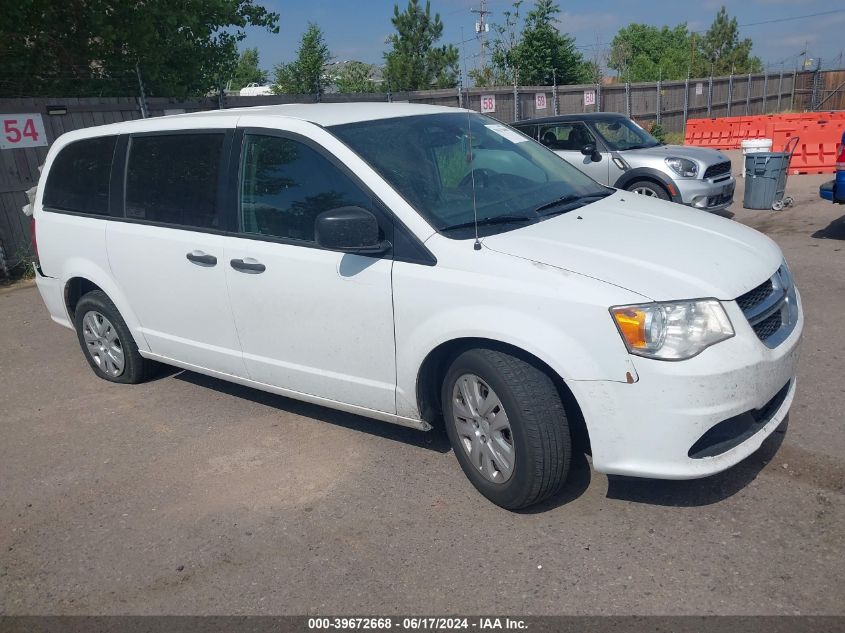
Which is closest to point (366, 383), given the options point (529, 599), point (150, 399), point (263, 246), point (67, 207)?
point (263, 246)

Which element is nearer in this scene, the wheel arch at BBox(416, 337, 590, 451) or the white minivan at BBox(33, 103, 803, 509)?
the white minivan at BBox(33, 103, 803, 509)

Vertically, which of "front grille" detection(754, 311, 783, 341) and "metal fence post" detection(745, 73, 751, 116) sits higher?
"metal fence post" detection(745, 73, 751, 116)

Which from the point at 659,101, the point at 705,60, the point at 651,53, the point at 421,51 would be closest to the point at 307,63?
the point at 421,51

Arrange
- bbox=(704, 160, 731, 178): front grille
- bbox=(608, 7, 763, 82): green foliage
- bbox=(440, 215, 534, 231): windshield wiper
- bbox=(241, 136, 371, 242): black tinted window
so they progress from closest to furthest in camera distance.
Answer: bbox=(440, 215, 534, 231): windshield wiper < bbox=(241, 136, 371, 242): black tinted window < bbox=(704, 160, 731, 178): front grille < bbox=(608, 7, 763, 82): green foliage

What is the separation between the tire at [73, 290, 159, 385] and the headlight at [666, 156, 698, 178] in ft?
24.8

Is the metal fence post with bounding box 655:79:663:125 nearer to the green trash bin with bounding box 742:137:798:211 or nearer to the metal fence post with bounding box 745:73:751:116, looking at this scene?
the metal fence post with bounding box 745:73:751:116

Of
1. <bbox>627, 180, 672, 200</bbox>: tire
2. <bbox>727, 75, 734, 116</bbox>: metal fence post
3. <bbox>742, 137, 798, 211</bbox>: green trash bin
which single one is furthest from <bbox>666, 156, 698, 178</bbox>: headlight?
<bbox>727, 75, 734, 116</bbox>: metal fence post

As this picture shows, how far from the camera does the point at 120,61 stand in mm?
12523

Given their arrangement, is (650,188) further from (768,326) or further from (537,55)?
(537,55)

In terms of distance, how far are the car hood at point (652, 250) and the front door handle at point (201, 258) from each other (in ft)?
5.79

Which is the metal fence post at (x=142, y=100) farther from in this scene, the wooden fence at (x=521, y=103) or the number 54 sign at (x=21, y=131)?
the number 54 sign at (x=21, y=131)

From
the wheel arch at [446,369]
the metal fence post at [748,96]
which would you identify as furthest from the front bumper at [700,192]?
the metal fence post at [748,96]

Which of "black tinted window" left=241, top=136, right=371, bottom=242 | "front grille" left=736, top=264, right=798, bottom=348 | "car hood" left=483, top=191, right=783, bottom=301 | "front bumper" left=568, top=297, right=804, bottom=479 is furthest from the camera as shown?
"black tinted window" left=241, top=136, right=371, bottom=242

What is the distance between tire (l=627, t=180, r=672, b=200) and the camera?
10.1 metres
